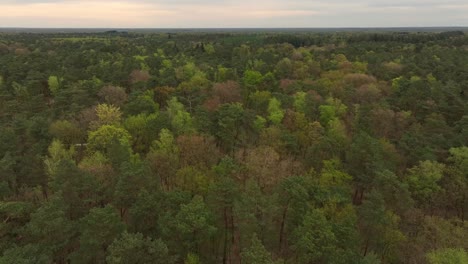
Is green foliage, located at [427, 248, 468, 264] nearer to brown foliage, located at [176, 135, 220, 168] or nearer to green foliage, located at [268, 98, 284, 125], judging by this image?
brown foliage, located at [176, 135, 220, 168]

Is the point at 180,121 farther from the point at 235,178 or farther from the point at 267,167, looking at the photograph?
the point at 267,167

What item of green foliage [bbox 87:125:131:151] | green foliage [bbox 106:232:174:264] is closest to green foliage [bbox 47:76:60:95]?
green foliage [bbox 87:125:131:151]

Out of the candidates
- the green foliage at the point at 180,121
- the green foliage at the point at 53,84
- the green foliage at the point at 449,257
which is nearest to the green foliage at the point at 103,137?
the green foliage at the point at 180,121

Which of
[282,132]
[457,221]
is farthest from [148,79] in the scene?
[457,221]

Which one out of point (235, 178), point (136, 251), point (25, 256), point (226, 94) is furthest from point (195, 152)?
point (226, 94)

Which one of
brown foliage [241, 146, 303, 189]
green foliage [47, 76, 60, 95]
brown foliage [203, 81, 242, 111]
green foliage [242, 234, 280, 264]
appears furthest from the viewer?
green foliage [47, 76, 60, 95]

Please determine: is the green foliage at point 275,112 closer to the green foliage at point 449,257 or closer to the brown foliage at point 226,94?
the brown foliage at point 226,94

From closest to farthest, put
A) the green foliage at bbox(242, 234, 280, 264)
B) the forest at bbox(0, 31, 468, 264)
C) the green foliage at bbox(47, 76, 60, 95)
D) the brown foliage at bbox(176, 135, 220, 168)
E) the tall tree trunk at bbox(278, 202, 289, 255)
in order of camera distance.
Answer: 1. the green foliage at bbox(242, 234, 280, 264)
2. the forest at bbox(0, 31, 468, 264)
3. the tall tree trunk at bbox(278, 202, 289, 255)
4. the brown foliage at bbox(176, 135, 220, 168)
5. the green foliage at bbox(47, 76, 60, 95)

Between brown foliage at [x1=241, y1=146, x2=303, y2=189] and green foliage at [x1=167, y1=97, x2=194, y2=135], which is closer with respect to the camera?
brown foliage at [x1=241, y1=146, x2=303, y2=189]

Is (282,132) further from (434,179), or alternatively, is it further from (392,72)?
(392,72)
